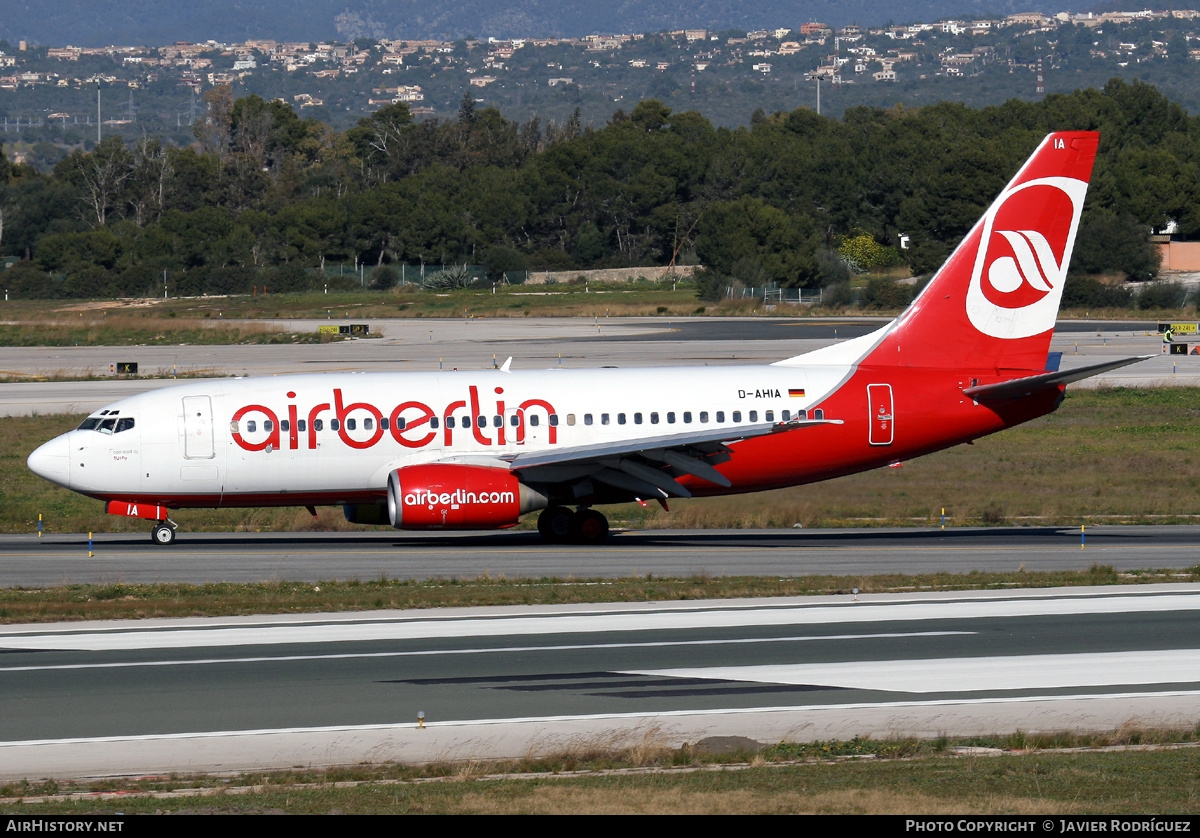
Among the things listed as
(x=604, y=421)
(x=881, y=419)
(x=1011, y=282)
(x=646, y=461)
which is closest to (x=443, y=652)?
(x=646, y=461)

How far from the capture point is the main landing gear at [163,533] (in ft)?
110

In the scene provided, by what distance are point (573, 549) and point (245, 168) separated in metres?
159

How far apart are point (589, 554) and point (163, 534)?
10.1 meters

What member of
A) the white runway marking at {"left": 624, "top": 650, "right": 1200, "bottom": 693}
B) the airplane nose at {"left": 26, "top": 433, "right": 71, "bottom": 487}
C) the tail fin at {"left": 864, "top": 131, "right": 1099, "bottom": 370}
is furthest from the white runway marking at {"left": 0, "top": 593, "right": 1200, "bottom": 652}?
the tail fin at {"left": 864, "top": 131, "right": 1099, "bottom": 370}

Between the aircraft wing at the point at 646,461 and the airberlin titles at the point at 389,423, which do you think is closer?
the aircraft wing at the point at 646,461

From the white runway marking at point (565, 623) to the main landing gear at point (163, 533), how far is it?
391 inches

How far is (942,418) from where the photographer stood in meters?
33.8

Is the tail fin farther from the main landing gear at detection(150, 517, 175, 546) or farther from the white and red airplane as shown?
the main landing gear at detection(150, 517, 175, 546)

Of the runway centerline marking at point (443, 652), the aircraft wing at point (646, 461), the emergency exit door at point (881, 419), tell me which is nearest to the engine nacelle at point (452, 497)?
the aircraft wing at point (646, 461)

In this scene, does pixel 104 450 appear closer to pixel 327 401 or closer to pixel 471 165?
pixel 327 401

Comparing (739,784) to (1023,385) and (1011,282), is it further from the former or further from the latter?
(1011,282)

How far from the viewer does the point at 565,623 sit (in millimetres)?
23828

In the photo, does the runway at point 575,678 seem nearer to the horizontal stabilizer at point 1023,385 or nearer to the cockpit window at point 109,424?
the horizontal stabilizer at point 1023,385

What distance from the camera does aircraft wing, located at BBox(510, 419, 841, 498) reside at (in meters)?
31.7
